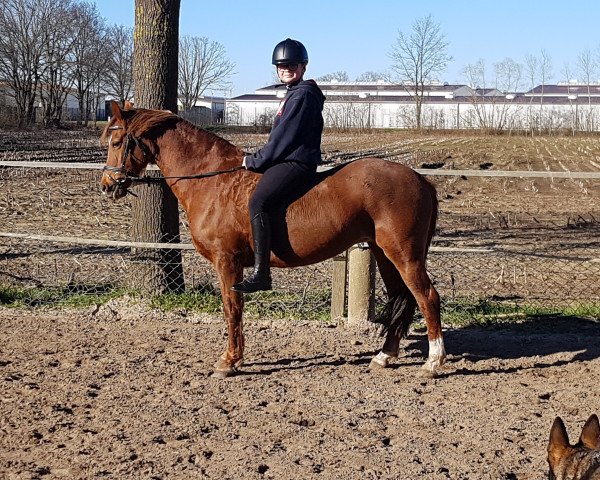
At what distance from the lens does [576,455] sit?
2723 mm

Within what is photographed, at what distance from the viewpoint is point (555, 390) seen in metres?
6.33

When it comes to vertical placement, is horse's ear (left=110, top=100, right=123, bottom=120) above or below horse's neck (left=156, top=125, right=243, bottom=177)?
above

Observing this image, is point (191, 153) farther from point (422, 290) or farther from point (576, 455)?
point (576, 455)

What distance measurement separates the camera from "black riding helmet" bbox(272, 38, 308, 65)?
6359mm

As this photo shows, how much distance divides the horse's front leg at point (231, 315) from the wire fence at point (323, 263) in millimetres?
1749

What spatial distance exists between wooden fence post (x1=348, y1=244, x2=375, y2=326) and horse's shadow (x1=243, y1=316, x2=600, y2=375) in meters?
0.51

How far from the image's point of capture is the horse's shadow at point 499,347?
7086 mm

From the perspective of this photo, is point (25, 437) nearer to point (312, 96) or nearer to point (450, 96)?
point (312, 96)

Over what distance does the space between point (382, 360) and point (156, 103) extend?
155 inches

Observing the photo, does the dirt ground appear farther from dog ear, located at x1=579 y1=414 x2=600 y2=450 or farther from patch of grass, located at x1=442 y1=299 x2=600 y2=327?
dog ear, located at x1=579 y1=414 x2=600 y2=450

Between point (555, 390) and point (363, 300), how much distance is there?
7.71 feet

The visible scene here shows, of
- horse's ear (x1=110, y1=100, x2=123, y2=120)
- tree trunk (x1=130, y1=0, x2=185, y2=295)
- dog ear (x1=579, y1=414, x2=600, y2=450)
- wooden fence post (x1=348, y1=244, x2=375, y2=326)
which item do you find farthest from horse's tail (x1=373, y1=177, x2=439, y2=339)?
dog ear (x1=579, y1=414, x2=600, y2=450)

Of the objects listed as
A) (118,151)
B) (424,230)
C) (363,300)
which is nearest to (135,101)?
(118,151)

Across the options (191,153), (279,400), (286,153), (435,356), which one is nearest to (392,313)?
(435,356)
